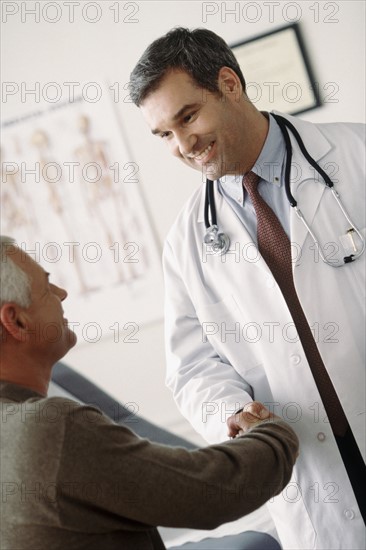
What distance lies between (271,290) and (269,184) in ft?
0.85

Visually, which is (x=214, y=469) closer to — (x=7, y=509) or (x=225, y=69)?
(x=7, y=509)

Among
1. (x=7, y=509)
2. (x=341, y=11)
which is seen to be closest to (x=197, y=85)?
(x=7, y=509)

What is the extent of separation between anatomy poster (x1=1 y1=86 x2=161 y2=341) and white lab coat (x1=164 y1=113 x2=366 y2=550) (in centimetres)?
150

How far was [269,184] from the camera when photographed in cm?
170

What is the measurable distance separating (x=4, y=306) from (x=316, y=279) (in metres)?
0.73

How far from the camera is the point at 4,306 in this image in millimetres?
1144

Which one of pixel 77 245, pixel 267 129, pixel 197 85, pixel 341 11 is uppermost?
pixel 341 11

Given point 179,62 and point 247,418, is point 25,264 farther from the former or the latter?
point 179,62

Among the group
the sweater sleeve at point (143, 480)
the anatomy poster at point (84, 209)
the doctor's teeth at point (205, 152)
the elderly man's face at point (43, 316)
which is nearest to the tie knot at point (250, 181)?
the doctor's teeth at point (205, 152)

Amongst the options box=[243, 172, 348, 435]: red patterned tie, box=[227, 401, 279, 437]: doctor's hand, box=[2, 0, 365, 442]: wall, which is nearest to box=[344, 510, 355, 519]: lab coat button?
box=[243, 172, 348, 435]: red patterned tie

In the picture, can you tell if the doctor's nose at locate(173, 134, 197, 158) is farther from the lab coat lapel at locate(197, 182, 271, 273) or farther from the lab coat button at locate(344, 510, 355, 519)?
the lab coat button at locate(344, 510, 355, 519)

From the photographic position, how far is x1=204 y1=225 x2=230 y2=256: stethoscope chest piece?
170 cm

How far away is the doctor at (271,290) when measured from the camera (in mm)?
1569

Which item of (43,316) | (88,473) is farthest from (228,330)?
(88,473)
